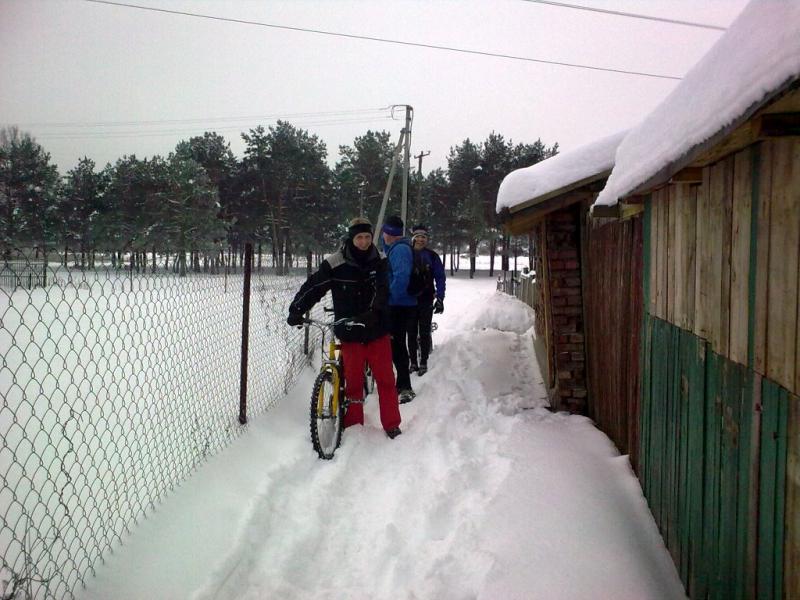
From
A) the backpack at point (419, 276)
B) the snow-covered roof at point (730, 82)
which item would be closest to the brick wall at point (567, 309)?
the backpack at point (419, 276)

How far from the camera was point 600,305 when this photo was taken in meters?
4.34

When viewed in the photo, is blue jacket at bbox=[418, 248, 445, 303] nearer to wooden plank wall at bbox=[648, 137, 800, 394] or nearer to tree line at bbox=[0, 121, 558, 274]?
wooden plank wall at bbox=[648, 137, 800, 394]

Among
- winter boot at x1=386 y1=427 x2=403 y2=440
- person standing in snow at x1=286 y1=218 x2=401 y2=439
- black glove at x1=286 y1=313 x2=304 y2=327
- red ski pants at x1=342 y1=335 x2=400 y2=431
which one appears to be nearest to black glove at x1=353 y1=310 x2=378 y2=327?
person standing in snow at x1=286 y1=218 x2=401 y2=439

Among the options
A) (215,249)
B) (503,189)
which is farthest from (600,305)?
(215,249)

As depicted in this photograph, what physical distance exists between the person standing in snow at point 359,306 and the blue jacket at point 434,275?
213 centimetres

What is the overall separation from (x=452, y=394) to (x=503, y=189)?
2.27 meters

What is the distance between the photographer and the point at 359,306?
4070mm

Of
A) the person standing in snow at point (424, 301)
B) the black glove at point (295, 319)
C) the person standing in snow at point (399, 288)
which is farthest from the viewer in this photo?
the person standing in snow at point (424, 301)

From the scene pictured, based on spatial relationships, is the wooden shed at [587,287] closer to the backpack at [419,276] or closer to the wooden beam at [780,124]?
the backpack at [419,276]

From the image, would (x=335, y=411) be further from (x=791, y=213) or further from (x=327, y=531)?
(x=791, y=213)

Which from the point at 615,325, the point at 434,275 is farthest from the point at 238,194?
the point at 615,325

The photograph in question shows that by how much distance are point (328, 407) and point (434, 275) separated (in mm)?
2879

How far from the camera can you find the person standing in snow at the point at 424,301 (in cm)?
625

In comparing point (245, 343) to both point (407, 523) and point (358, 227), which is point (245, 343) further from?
point (407, 523)
